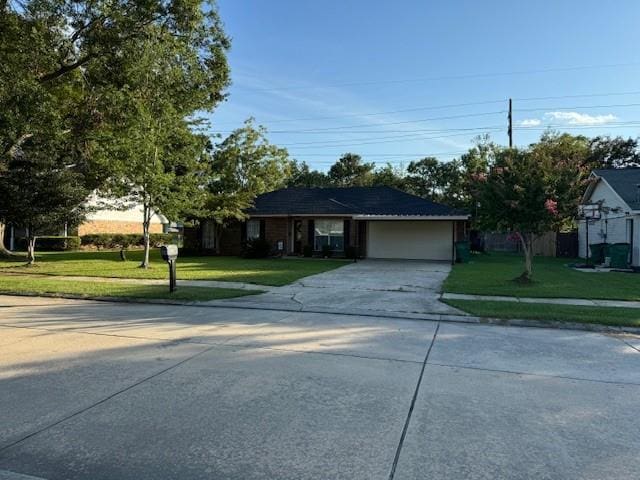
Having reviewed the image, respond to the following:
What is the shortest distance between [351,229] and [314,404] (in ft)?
72.8

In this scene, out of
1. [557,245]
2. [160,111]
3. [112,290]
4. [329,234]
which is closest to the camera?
[112,290]

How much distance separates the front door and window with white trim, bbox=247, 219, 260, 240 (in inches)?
84.2

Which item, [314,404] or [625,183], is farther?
[625,183]

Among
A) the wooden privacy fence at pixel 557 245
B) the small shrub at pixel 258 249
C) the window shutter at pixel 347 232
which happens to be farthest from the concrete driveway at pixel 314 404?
the wooden privacy fence at pixel 557 245

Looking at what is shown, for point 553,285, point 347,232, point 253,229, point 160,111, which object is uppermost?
point 160,111

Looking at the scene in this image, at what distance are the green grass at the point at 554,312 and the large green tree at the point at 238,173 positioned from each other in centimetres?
1575

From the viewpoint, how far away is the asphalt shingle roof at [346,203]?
85.7ft

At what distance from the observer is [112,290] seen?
12.4m

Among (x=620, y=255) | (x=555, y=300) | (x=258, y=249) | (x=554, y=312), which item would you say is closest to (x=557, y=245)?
(x=620, y=255)

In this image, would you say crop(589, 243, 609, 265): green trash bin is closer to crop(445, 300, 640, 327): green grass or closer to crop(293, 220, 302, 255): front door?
crop(445, 300, 640, 327): green grass

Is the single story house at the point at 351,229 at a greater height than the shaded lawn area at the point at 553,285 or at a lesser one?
greater

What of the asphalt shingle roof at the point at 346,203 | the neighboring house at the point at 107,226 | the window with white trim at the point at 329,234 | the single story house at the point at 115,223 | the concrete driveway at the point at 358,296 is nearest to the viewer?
the concrete driveway at the point at 358,296

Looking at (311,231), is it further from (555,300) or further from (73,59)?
(555,300)

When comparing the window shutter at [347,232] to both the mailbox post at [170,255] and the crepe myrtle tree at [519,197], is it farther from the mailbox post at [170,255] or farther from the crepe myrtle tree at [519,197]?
the mailbox post at [170,255]
